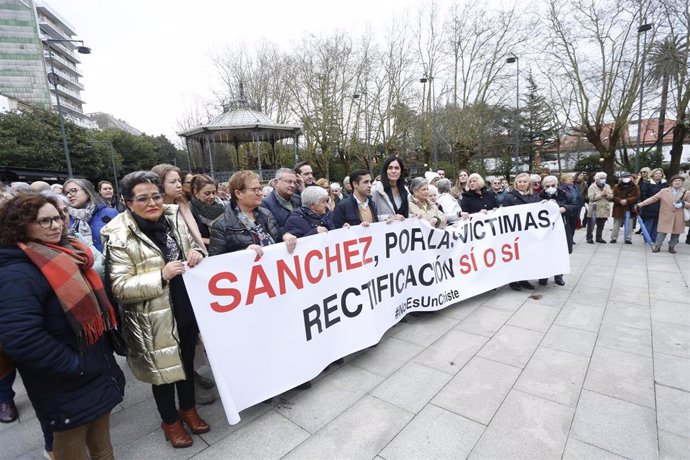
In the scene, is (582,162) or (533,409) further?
(582,162)

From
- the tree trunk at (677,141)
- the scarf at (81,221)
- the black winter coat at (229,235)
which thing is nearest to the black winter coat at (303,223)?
the black winter coat at (229,235)

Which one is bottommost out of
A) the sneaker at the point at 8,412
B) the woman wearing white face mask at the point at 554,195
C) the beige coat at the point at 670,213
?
the sneaker at the point at 8,412

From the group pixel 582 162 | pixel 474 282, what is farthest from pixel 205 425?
pixel 582 162

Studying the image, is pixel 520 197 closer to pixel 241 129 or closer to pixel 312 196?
pixel 312 196

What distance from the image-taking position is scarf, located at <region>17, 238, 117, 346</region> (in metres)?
1.49

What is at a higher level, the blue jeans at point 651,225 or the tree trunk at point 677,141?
the tree trunk at point 677,141

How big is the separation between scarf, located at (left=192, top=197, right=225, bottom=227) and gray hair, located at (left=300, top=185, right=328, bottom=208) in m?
0.76

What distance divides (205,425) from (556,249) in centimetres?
465

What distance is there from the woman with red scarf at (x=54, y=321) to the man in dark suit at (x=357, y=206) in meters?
2.25

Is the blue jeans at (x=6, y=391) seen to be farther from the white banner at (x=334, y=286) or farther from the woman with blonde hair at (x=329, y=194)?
the woman with blonde hair at (x=329, y=194)

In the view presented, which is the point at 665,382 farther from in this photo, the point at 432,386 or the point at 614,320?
the point at 432,386

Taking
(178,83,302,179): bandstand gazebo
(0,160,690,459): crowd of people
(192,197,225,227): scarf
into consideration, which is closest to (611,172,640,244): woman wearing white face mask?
(0,160,690,459): crowd of people

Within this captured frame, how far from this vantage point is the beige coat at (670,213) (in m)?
6.57

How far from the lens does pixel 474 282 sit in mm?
4359
